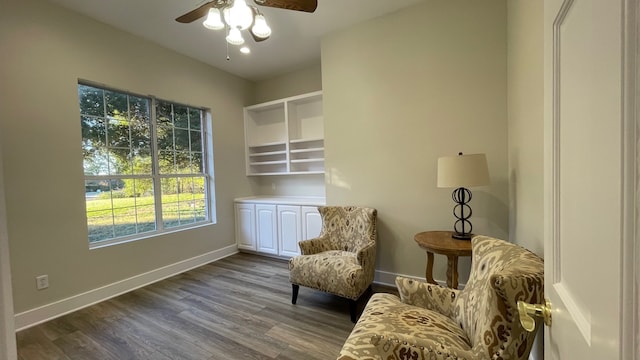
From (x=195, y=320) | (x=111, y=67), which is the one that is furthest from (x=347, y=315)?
(x=111, y=67)

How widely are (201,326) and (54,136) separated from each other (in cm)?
219

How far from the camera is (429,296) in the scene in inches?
63.4

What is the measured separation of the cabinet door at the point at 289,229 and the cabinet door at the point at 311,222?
8 centimetres

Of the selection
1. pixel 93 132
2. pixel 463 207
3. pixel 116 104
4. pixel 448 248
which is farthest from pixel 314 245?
pixel 116 104

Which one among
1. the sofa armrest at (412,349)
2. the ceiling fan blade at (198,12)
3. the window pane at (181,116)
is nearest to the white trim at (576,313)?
the sofa armrest at (412,349)

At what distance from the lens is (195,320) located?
234 cm

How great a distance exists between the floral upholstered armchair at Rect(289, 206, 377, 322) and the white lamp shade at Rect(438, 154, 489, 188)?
886mm

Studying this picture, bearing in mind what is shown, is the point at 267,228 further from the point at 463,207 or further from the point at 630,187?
the point at 630,187

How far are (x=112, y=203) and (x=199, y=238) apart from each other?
45.1 inches

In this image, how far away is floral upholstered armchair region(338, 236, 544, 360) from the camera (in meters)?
0.98

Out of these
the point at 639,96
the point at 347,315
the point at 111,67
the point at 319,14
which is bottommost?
the point at 347,315

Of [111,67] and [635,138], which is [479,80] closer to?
[635,138]

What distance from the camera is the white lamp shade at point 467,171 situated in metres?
2.03

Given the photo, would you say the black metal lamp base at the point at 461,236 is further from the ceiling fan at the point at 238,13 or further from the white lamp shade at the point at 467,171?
the ceiling fan at the point at 238,13
